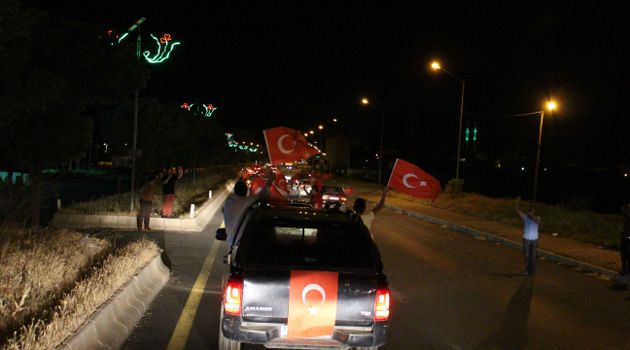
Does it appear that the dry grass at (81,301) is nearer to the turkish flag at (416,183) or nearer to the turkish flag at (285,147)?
the turkish flag at (416,183)

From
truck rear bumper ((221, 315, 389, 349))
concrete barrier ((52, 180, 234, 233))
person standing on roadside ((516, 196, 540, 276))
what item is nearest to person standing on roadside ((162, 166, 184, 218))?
concrete barrier ((52, 180, 234, 233))

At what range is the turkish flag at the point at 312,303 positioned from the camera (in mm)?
5668

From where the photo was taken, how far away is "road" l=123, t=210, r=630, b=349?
7.84 m

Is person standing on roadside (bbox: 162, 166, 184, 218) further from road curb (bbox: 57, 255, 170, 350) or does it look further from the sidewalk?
the sidewalk

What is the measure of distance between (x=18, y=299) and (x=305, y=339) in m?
3.46

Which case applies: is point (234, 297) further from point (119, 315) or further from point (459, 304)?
point (459, 304)

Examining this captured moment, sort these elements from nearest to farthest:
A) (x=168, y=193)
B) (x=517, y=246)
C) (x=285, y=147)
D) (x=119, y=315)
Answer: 1. (x=119, y=315)
2. (x=285, y=147)
3. (x=517, y=246)
4. (x=168, y=193)

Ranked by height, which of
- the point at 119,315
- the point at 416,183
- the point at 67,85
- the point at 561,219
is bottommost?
the point at 119,315

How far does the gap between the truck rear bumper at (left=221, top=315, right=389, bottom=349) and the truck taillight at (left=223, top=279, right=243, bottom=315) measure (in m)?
0.07

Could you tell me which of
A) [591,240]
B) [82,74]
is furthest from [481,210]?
[82,74]

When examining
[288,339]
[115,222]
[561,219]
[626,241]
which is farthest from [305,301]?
[561,219]

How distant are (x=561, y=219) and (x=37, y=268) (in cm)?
2035

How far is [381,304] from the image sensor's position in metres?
5.80

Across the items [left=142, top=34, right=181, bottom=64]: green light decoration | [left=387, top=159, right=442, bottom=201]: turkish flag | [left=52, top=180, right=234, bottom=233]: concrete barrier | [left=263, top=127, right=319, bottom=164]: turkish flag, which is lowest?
[left=52, top=180, right=234, bottom=233]: concrete barrier
